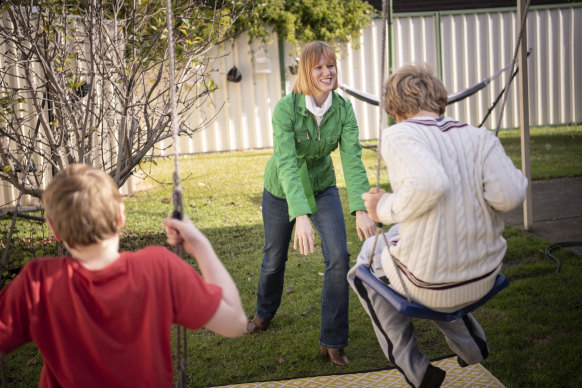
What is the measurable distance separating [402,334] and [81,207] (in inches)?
60.1

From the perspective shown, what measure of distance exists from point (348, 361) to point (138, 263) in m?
2.13

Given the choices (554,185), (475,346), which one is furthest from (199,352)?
(554,185)

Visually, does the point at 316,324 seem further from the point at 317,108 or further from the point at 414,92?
the point at 414,92

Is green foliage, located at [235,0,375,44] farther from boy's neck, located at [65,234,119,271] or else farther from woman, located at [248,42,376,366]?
boy's neck, located at [65,234,119,271]

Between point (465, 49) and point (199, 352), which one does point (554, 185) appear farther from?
point (465, 49)

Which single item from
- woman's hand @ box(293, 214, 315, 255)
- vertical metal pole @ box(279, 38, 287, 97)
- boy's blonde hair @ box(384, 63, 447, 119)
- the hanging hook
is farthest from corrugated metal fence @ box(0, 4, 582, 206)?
boy's blonde hair @ box(384, 63, 447, 119)

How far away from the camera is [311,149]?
11.2 feet

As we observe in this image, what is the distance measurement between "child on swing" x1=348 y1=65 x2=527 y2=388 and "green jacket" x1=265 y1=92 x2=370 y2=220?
92 cm

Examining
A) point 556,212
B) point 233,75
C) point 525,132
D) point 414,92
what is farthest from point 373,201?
point 233,75

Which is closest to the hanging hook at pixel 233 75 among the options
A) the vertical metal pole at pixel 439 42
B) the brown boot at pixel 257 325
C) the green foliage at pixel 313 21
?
the green foliage at pixel 313 21

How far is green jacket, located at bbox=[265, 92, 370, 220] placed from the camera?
3297mm

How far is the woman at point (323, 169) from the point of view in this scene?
328 centimetres

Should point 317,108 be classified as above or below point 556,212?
above

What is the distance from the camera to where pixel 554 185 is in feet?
24.3
